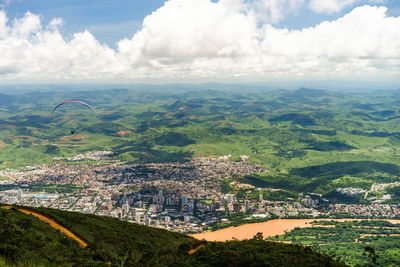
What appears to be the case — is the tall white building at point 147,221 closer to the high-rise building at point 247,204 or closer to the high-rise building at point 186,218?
the high-rise building at point 186,218

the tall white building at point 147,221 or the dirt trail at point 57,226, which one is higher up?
the dirt trail at point 57,226

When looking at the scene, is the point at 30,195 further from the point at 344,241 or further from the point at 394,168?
the point at 394,168

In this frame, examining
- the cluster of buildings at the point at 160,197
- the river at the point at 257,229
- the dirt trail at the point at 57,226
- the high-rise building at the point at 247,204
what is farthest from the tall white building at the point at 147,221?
the dirt trail at the point at 57,226

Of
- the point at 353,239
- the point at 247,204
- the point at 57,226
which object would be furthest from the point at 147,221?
the point at 353,239

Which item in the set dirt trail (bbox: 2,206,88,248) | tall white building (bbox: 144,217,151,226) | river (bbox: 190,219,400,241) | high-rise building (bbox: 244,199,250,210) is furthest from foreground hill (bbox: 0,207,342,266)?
high-rise building (bbox: 244,199,250,210)

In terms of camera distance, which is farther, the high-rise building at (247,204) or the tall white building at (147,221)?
the high-rise building at (247,204)

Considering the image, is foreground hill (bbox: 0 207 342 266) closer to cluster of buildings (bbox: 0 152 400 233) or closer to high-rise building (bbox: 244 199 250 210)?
cluster of buildings (bbox: 0 152 400 233)
